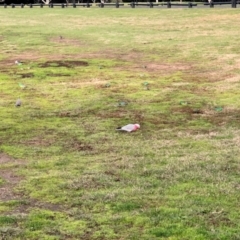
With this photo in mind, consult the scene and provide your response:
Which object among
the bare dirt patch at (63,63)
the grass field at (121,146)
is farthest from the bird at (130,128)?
the bare dirt patch at (63,63)

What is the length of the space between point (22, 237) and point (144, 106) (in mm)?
8107

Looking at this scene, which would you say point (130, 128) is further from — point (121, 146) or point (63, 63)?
point (63, 63)

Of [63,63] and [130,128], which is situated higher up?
[130,128]

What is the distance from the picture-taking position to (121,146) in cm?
1030

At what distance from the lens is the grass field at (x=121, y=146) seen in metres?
6.88

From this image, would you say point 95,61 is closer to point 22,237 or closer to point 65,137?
point 65,137

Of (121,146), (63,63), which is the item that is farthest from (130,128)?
(63,63)

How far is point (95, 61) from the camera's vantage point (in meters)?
23.6

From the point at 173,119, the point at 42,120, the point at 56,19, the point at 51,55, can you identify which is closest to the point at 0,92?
the point at 42,120

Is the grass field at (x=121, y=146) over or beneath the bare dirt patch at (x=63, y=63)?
over

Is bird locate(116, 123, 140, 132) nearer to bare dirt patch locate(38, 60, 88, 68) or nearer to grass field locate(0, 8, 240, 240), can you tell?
grass field locate(0, 8, 240, 240)

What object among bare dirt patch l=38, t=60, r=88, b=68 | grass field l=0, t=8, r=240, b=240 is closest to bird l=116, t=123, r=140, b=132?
grass field l=0, t=8, r=240, b=240

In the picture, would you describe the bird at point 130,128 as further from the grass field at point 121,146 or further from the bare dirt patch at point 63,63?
the bare dirt patch at point 63,63

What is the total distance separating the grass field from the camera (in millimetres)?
6875
